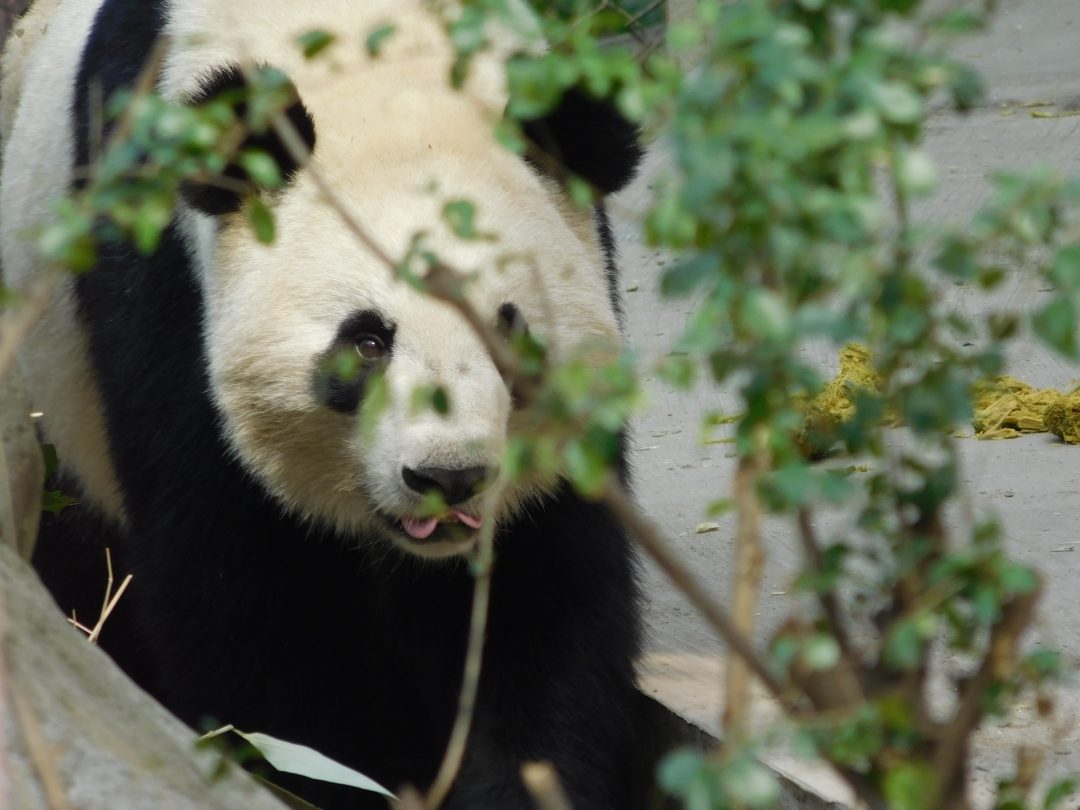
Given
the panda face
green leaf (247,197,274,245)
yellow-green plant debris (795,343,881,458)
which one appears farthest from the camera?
yellow-green plant debris (795,343,881,458)

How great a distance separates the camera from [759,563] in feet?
4.72

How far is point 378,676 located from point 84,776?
1487 millimetres

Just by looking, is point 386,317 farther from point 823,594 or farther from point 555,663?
point 823,594

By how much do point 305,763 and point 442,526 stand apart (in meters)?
0.51

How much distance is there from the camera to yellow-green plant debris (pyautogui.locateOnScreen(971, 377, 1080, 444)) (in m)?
4.41

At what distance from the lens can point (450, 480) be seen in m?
2.55

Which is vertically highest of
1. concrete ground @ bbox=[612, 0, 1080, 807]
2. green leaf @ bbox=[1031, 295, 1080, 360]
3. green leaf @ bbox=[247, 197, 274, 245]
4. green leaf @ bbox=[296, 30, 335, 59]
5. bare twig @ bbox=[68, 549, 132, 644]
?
green leaf @ bbox=[296, 30, 335, 59]

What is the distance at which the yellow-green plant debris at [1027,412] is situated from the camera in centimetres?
441

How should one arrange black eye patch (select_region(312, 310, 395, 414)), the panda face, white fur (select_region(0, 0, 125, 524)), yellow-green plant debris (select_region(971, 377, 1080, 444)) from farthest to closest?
yellow-green plant debris (select_region(971, 377, 1080, 444)) → white fur (select_region(0, 0, 125, 524)) → black eye patch (select_region(312, 310, 395, 414)) → the panda face

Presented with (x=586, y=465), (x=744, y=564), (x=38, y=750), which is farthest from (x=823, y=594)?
(x=38, y=750)

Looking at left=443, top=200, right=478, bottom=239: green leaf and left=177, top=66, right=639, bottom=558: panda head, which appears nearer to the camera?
left=443, top=200, right=478, bottom=239: green leaf

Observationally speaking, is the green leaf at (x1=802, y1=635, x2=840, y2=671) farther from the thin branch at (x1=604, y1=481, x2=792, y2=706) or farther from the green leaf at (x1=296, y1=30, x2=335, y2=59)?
the green leaf at (x1=296, y1=30, x2=335, y2=59)

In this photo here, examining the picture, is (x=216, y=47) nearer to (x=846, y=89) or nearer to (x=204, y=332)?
(x=204, y=332)

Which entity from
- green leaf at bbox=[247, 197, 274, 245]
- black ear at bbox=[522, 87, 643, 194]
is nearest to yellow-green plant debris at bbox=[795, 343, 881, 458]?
black ear at bbox=[522, 87, 643, 194]
